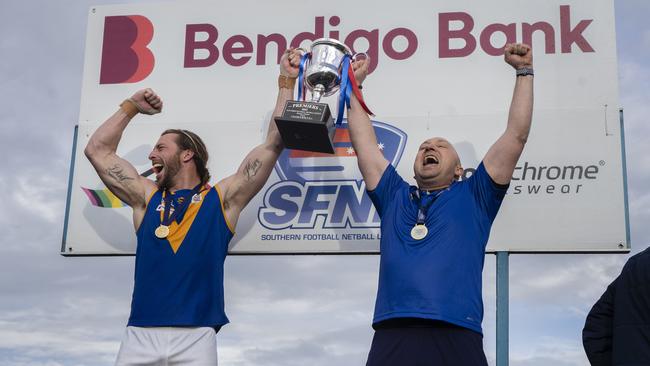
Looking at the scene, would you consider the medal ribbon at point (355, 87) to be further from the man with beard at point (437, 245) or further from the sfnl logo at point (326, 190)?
the sfnl logo at point (326, 190)

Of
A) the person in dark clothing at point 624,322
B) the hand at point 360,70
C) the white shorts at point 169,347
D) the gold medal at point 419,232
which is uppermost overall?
the hand at point 360,70

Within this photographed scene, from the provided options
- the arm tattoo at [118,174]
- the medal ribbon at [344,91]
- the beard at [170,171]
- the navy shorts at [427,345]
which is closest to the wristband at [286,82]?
the medal ribbon at [344,91]

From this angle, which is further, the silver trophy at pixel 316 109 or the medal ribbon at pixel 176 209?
the medal ribbon at pixel 176 209

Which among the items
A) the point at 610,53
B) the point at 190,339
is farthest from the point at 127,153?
the point at 610,53

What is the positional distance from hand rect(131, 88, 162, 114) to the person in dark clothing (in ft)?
9.45

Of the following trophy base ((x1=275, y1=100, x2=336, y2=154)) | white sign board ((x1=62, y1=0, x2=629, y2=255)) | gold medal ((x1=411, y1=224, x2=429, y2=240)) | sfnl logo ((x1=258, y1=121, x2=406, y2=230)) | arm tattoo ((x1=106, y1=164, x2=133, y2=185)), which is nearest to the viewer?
gold medal ((x1=411, y1=224, x2=429, y2=240))

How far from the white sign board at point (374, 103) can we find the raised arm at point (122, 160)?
1.65 feet

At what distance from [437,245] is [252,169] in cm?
140

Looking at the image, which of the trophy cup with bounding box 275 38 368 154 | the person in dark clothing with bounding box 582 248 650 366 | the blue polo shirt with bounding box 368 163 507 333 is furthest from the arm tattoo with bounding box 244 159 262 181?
the person in dark clothing with bounding box 582 248 650 366

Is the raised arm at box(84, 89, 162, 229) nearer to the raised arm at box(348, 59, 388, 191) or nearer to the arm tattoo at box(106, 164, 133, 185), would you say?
the arm tattoo at box(106, 164, 133, 185)

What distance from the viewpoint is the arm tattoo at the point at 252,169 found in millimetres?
4742

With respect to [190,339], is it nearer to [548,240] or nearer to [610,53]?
[548,240]

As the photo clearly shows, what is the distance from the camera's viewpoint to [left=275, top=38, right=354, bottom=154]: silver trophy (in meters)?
4.32

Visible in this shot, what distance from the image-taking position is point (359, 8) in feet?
18.5
